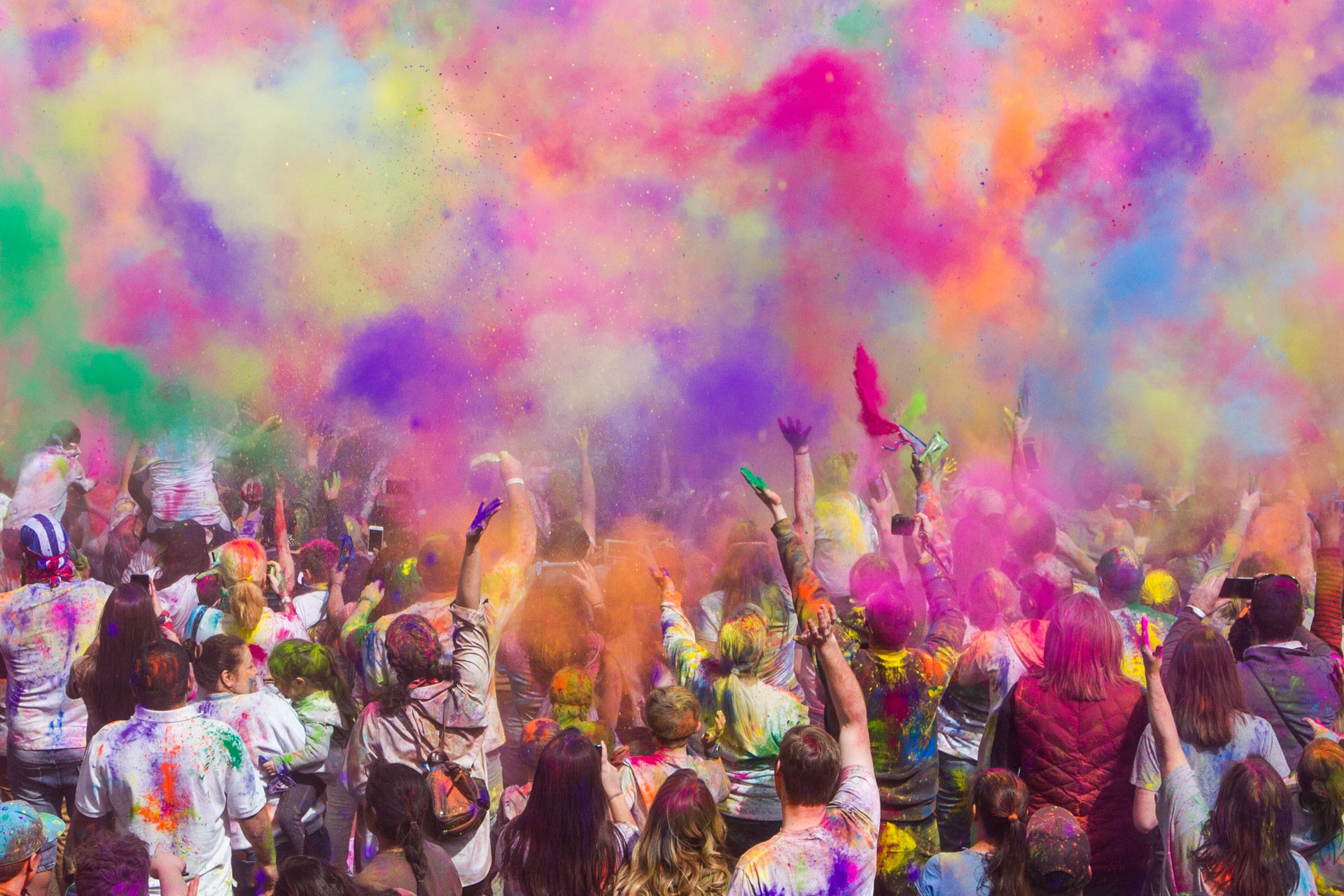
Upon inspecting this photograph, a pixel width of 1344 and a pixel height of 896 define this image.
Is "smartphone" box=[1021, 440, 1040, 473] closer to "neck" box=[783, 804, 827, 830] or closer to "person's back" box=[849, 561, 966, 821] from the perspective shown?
"person's back" box=[849, 561, 966, 821]

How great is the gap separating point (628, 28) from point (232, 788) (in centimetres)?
642

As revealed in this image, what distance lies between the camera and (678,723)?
337 centimetres

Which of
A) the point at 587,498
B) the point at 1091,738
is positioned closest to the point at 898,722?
the point at 1091,738

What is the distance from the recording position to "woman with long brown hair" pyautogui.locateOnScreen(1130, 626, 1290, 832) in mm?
3242

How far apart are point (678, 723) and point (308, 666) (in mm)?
1675

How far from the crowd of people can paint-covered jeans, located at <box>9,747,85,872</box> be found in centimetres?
1

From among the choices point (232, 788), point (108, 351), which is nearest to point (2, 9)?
point (108, 351)

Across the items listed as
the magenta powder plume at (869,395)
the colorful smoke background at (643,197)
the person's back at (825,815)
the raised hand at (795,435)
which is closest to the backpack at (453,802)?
the person's back at (825,815)

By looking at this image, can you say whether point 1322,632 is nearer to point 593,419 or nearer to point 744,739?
point 744,739

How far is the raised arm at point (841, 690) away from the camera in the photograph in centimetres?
264

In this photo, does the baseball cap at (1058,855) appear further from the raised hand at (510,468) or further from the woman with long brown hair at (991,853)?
the raised hand at (510,468)

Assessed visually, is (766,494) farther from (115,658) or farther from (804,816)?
(115,658)

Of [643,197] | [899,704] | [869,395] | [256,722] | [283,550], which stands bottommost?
[899,704]

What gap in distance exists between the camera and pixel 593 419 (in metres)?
8.64
